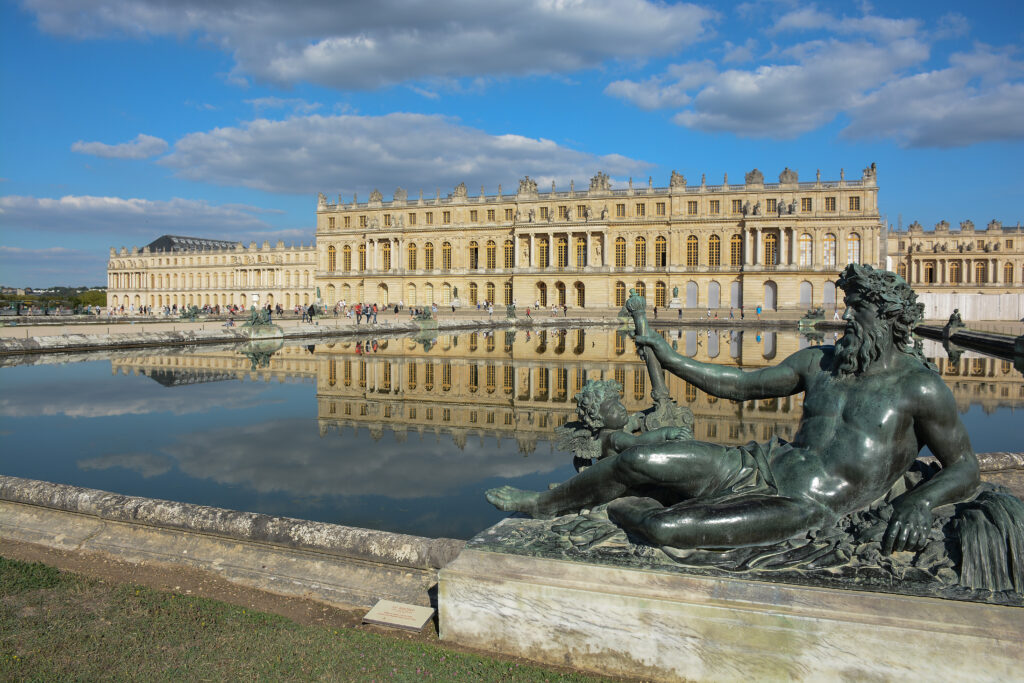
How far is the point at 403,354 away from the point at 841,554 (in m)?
17.0

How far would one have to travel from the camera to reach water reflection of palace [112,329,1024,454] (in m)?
8.81

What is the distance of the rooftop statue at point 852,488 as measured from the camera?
2.59m

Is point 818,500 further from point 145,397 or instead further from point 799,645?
point 145,397

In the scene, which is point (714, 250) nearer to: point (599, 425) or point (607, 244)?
point (607, 244)

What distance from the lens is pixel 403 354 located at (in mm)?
19047

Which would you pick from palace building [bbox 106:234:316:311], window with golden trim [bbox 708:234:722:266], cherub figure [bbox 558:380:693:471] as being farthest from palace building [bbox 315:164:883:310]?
cherub figure [bbox 558:380:693:471]

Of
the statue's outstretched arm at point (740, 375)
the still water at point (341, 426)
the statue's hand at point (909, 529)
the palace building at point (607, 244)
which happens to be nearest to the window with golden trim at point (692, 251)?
the palace building at point (607, 244)

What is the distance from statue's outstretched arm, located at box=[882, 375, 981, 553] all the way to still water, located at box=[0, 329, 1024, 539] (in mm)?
2804

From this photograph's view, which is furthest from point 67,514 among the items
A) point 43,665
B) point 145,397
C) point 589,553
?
point 145,397

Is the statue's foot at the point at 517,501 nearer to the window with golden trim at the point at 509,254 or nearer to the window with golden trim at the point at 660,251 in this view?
the window with golden trim at the point at 660,251

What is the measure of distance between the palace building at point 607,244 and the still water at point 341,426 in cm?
3850

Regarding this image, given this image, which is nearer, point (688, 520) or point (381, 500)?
point (688, 520)

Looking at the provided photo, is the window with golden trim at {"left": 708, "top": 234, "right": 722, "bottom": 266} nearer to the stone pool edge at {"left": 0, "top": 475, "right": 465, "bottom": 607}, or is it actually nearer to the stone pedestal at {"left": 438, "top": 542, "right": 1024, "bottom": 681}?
the stone pool edge at {"left": 0, "top": 475, "right": 465, "bottom": 607}

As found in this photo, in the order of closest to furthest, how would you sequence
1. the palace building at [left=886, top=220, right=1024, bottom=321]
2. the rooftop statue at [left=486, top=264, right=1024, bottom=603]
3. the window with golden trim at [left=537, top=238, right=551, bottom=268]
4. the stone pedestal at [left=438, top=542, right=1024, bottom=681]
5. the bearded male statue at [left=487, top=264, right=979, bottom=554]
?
the stone pedestal at [left=438, top=542, right=1024, bottom=681] < the rooftop statue at [left=486, top=264, right=1024, bottom=603] < the bearded male statue at [left=487, top=264, right=979, bottom=554] < the window with golden trim at [left=537, top=238, right=551, bottom=268] < the palace building at [left=886, top=220, right=1024, bottom=321]
